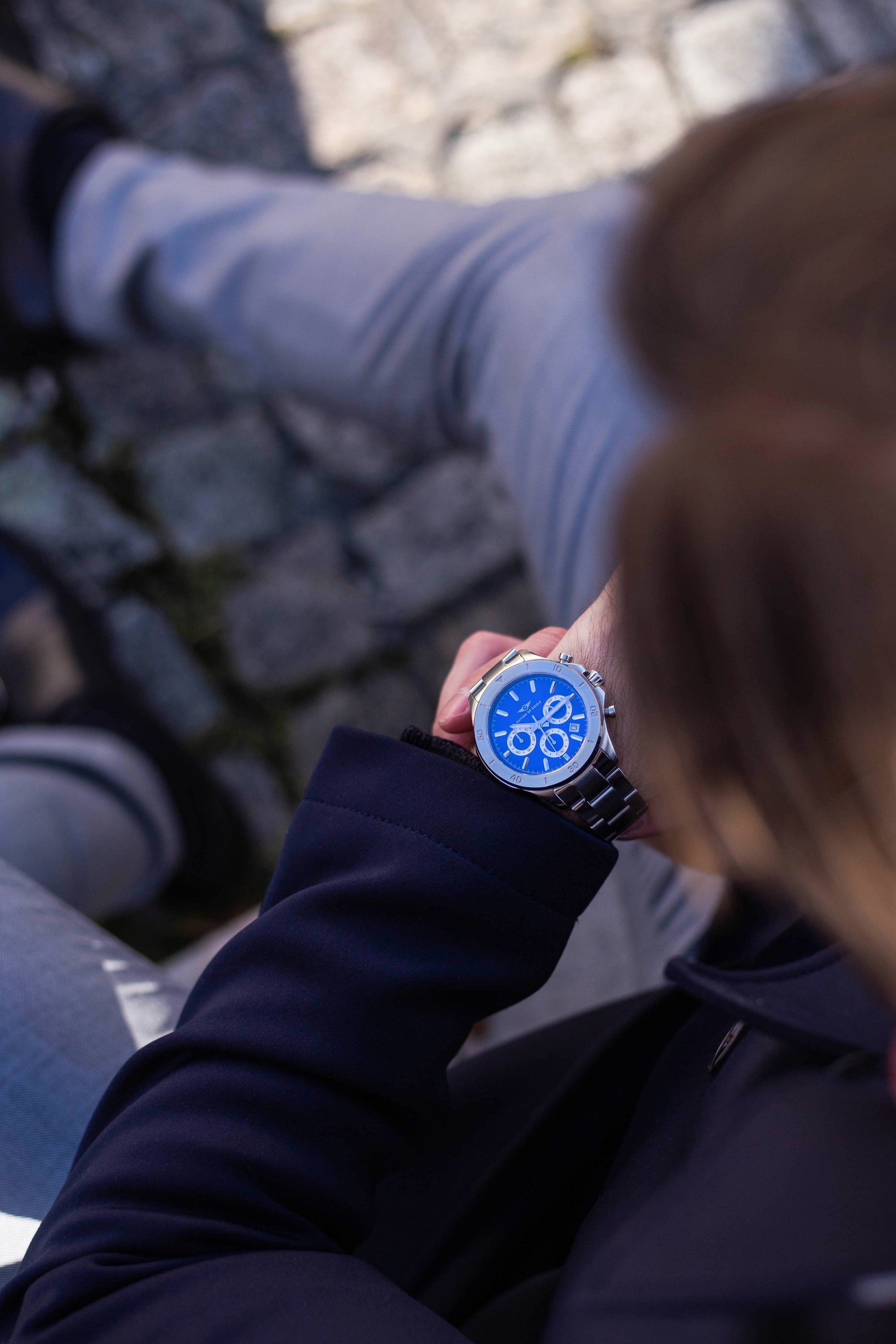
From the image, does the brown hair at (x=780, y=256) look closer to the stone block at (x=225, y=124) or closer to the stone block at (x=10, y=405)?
the stone block at (x=225, y=124)

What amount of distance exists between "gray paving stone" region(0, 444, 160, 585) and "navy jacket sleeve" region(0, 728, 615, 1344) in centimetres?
120

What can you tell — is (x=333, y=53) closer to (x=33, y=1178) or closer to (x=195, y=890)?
(x=195, y=890)

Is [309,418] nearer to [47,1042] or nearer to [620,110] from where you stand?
[620,110]

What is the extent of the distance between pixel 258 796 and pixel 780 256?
1.37 meters

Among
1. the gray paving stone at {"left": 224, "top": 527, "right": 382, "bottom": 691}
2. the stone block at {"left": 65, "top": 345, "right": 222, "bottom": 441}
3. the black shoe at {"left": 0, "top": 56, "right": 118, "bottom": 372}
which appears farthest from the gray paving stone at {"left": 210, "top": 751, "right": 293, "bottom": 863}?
the black shoe at {"left": 0, "top": 56, "right": 118, "bottom": 372}

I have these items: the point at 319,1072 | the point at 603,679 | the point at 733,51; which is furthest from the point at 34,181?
the point at 319,1072

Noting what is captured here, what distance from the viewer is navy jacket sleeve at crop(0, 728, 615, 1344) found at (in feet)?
2.08

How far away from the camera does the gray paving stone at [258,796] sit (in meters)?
1.74

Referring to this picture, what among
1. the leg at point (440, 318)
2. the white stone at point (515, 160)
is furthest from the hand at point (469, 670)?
the white stone at point (515, 160)

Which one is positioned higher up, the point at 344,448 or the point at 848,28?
the point at 848,28

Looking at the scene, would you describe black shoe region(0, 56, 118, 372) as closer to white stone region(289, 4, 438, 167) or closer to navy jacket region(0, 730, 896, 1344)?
white stone region(289, 4, 438, 167)

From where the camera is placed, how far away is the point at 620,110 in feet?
6.11

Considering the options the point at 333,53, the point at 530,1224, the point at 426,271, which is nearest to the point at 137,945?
the point at 530,1224

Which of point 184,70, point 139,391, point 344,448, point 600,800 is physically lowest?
point 600,800
